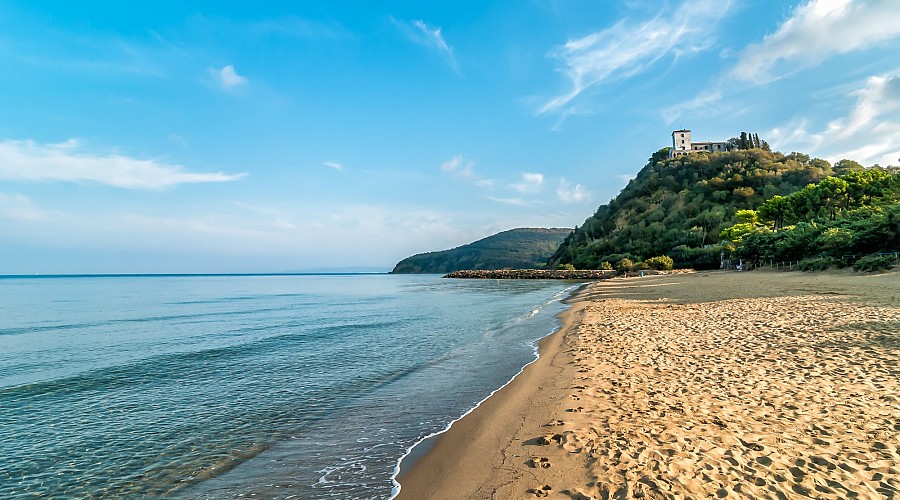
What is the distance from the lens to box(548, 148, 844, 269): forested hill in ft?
366

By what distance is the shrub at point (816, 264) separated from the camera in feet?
144

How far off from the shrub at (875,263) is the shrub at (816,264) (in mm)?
5781

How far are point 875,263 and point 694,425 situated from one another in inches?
1702

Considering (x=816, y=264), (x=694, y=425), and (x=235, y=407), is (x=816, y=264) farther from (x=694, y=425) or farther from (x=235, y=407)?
(x=235, y=407)

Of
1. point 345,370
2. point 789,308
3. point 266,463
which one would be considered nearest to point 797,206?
point 789,308

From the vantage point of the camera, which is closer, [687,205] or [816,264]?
[816,264]

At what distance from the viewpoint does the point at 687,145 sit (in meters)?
182

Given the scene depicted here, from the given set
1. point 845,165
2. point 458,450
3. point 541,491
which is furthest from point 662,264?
point 541,491

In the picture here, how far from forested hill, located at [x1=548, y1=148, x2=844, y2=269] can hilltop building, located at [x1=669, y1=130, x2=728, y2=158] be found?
19.6 m

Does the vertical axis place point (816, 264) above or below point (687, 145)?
below

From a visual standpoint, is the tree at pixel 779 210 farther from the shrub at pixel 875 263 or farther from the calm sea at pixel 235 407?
the calm sea at pixel 235 407

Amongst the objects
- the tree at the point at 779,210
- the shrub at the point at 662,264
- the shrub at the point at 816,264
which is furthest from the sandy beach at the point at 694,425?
the shrub at the point at 662,264

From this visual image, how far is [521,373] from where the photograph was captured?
12469 mm

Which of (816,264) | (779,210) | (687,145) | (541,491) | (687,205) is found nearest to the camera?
(541,491)
